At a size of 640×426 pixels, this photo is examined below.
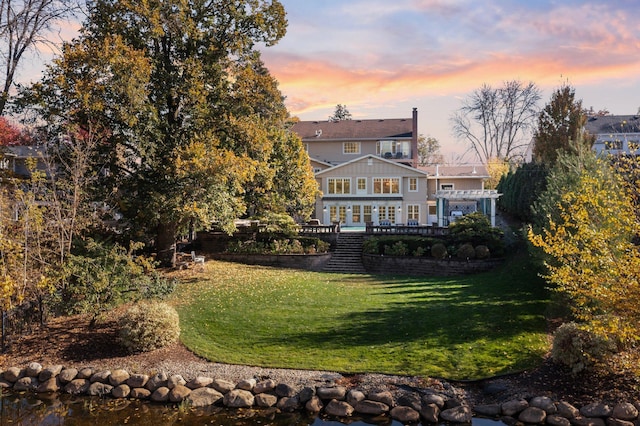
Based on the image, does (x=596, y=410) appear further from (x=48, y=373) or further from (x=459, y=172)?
(x=459, y=172)

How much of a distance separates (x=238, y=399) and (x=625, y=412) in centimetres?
801

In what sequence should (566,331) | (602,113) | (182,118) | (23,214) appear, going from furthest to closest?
1. (602,113)
2. (182,118)
3. (23,214)
4. (566,331)

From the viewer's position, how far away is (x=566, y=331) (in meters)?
12.0

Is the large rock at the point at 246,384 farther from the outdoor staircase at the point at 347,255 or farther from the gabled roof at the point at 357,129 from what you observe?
the gabled roof at the point at 357,129

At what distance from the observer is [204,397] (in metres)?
11.5

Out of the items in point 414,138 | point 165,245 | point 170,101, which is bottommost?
point 165,245

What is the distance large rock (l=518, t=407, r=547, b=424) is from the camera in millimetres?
10078

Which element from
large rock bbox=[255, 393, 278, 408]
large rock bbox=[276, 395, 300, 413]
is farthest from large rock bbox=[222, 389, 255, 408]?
large rock bbox=[276, 395, 300, 413]

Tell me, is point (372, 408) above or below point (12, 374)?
below

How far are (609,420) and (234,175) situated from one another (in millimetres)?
15925

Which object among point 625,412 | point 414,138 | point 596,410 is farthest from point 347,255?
point 414,138

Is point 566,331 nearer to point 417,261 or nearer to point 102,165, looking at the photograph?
point 417,261

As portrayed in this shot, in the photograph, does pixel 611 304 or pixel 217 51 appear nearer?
pixel 611 304

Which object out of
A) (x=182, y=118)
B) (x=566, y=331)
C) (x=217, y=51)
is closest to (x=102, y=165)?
(x=182, y=118)
